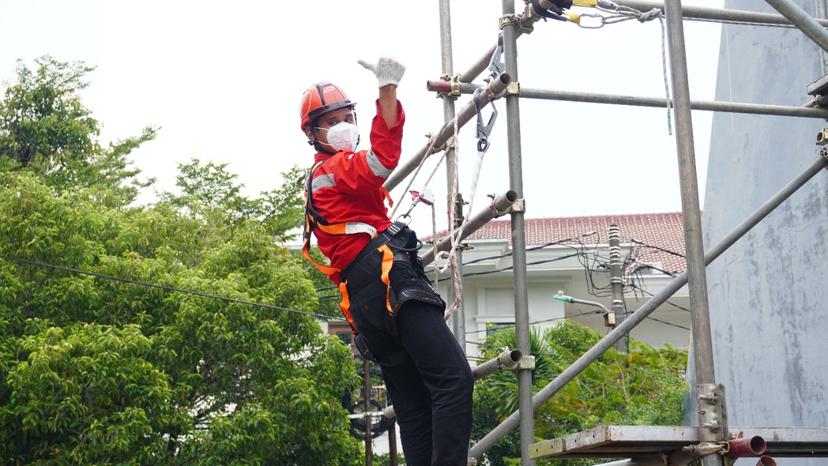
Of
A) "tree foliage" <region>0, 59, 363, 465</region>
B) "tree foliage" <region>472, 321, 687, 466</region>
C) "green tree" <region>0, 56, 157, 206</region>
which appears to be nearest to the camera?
"tree foliage" <region>0, 59, 363, 465</region>

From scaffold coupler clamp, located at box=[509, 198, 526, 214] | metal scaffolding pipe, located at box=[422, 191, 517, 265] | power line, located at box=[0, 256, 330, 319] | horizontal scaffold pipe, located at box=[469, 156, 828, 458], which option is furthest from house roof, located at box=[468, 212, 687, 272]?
scaffold coupler clamp, located at box=[509, 198, 526, 214]

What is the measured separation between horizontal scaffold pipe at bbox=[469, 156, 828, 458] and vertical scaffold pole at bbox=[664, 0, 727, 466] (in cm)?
110

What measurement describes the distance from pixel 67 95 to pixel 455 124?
21.3 m

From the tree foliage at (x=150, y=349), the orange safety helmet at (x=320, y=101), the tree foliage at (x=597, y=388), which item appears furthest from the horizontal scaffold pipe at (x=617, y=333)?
the tree foliage at (x=150, y=349)

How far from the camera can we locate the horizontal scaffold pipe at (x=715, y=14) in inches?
183

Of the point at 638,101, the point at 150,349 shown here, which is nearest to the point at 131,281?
the point at 150,349

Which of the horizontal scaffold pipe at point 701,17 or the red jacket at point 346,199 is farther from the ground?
the horizontal scaffold pipe at point 701,17

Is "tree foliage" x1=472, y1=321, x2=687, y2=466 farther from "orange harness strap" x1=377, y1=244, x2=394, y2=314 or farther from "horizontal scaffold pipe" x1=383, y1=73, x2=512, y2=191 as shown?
"orange harness strap" x1=377, y1=244, x2=394, y2=314

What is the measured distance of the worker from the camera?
11.4 ft

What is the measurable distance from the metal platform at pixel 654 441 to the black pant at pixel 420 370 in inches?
12.3

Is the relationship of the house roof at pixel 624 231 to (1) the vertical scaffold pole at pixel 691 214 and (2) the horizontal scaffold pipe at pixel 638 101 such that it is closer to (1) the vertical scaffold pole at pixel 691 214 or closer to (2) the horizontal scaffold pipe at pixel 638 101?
(2) the horizontal scaffold pipe at pixel 638 101

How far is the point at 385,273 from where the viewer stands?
3.69 metres

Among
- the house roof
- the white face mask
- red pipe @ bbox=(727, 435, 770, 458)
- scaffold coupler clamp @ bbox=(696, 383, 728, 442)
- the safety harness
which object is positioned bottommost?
red pipe @ bbox=(727, 435, 770, 458)

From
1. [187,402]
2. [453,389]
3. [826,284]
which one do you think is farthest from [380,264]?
[187,402]
